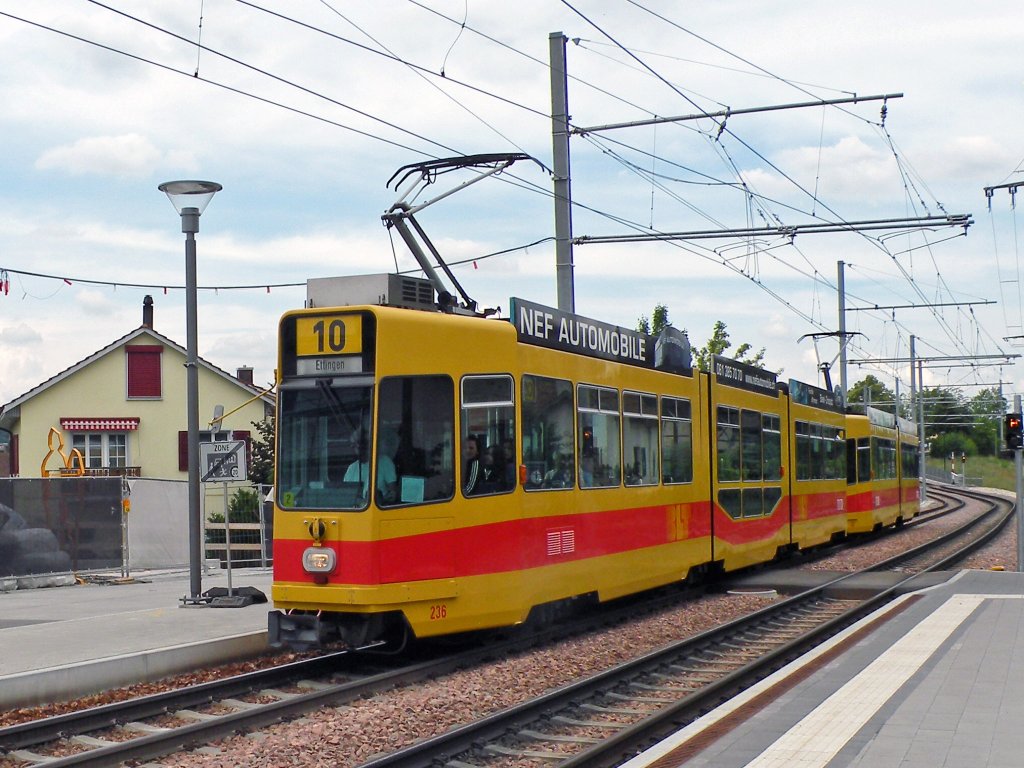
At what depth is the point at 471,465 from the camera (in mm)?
11258

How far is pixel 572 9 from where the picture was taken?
1379 centimetres

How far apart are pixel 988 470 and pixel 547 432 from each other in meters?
115

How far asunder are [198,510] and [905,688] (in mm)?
8358

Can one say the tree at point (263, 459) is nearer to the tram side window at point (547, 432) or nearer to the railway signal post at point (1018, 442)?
the railway signal post at point (1018, 442)

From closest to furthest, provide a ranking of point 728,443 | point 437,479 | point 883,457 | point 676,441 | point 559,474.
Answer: point 437,479, point 559,474, point 676,441, point 728,443, point 883,457

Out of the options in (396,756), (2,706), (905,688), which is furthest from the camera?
(2,706)

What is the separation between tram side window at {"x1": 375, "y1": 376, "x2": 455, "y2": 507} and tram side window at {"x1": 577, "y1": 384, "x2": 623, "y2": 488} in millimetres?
2517

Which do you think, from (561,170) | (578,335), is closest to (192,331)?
(578,335)

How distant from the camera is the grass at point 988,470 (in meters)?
112

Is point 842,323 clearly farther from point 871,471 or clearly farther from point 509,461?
point 509,461

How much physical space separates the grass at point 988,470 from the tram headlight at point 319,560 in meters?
104

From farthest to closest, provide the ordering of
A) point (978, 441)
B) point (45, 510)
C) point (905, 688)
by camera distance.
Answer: point (978, 441), point (45, 510), point (905, 688)

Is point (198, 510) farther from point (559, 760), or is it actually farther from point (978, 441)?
point (978, 441)

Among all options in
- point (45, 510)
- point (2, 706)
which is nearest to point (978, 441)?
point (45, 510)
